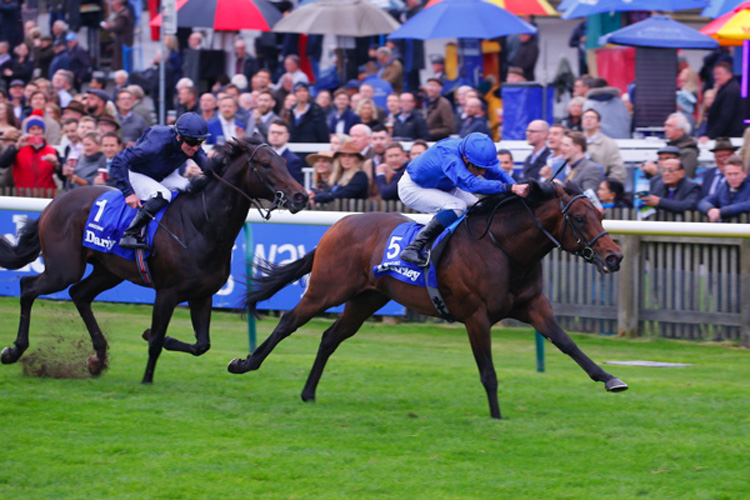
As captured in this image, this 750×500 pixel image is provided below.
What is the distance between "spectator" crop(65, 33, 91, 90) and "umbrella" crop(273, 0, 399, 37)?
4200 mm

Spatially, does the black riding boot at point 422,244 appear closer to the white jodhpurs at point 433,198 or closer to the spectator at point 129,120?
the white jodhpurs at point 433,198

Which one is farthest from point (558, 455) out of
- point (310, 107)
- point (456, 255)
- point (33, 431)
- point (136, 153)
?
point (310, 107)

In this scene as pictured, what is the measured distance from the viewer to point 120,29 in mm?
18938

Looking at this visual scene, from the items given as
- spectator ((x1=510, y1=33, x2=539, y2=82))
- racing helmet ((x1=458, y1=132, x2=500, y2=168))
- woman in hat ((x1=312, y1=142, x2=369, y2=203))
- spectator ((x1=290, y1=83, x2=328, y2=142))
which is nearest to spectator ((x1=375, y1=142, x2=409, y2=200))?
woman in hat ((x1=312, y1=142, x2=369, y2=203))

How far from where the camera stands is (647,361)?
9.44 metres

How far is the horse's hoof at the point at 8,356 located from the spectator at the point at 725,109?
7.59m

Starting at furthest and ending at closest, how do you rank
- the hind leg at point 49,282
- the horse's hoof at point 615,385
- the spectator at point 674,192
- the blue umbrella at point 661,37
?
the blue umbrella at point 661,37 < the spectator at point 674,192 < the hind leg at point 49,282 < the horse's hoof at point 615,385

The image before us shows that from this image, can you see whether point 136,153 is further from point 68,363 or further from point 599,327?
point 599,327

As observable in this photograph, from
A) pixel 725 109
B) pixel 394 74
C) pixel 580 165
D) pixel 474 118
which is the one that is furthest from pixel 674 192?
pixel 394 74

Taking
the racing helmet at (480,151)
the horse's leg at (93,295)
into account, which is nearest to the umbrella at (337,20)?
the horse's leg at (93,295)

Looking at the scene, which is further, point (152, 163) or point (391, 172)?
point (391, 172)

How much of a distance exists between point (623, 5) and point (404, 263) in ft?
24.6

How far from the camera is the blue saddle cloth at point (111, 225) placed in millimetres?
8359

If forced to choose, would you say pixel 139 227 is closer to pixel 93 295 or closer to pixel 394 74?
pixel 93 295
